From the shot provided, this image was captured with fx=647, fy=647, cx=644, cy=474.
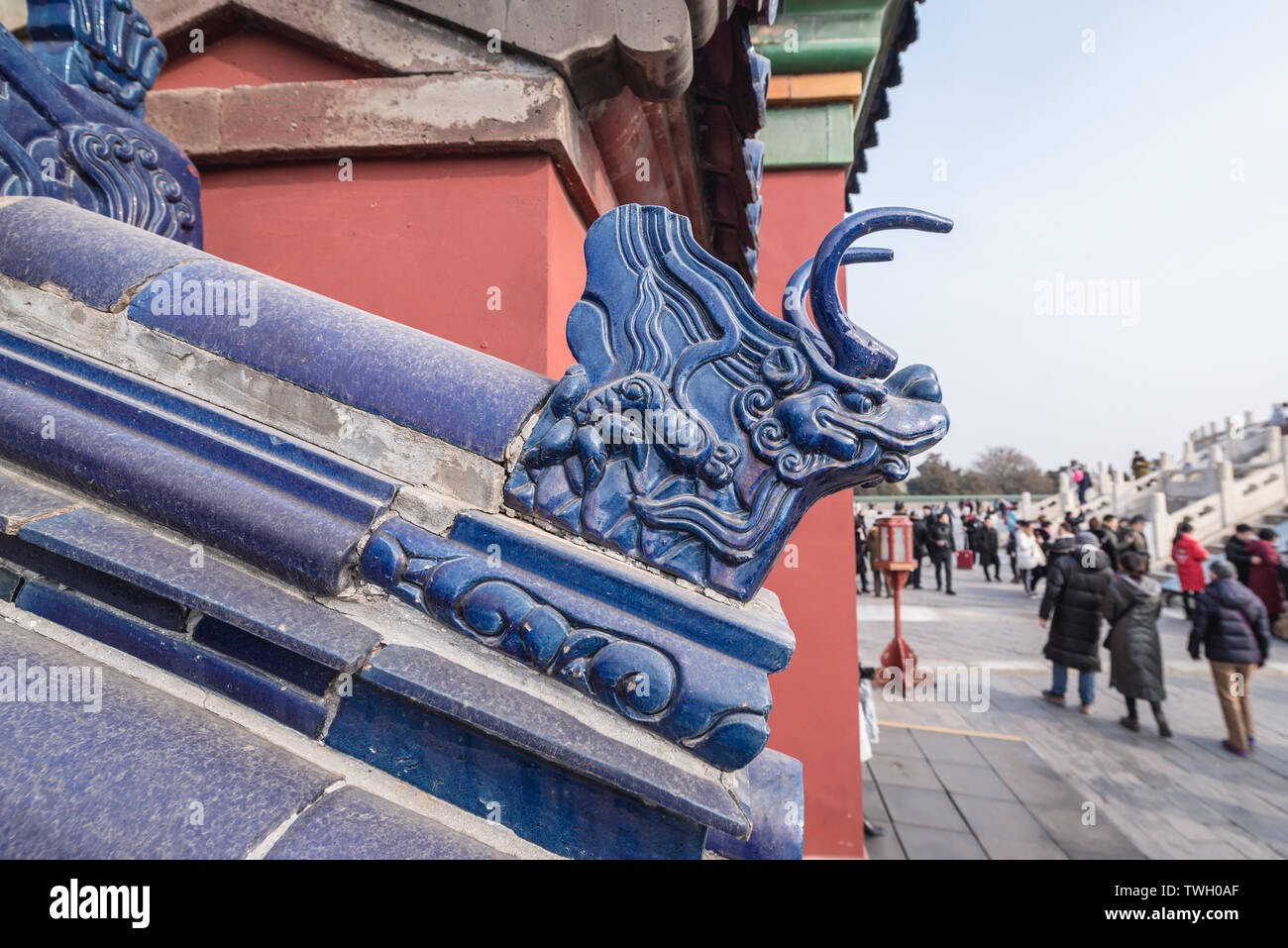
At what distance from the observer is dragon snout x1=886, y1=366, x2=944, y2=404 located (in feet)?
3.46

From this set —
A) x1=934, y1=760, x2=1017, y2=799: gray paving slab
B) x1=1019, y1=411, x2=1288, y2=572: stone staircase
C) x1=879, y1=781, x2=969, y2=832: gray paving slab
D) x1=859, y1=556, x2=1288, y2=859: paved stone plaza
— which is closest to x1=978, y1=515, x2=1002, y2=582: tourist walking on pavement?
x1=1019, y1=411, x2=1288, y2=572: stone staircase

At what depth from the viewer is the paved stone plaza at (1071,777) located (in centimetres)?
352

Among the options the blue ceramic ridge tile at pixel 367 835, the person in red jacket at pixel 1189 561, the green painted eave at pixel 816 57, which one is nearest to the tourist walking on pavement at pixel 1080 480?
the person in red jacket at pixel 1189 561

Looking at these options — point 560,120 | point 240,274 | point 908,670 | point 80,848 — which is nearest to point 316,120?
point 560,120

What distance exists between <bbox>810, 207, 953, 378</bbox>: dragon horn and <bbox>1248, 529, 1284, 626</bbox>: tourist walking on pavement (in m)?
8.98

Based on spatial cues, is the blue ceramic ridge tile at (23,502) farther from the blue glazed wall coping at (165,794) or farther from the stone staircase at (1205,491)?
the stone staircase at (1205,491)

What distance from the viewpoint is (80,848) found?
703 mm

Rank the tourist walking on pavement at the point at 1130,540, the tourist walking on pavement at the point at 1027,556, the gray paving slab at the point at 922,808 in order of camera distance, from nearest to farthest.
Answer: the gray paving slab at the point at 922,808
the tourist walking on pavement at the point at 1130,540
the tourist walking on pavement at the point at 1027,556

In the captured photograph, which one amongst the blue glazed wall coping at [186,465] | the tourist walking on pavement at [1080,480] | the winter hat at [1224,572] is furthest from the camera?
the tourist walking on pavement at [1080,480]

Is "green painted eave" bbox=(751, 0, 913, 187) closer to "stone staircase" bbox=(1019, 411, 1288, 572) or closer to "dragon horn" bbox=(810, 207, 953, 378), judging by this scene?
"dragon horn" bbox=(810, 207, 953, 378)

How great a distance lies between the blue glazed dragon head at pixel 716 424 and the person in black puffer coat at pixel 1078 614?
17.9ft

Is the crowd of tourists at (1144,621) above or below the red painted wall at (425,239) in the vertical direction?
below
